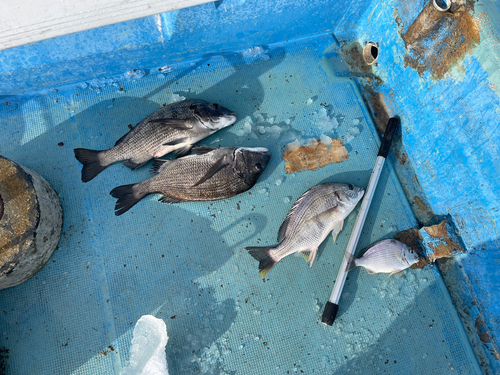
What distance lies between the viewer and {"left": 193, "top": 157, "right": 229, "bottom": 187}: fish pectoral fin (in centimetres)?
303

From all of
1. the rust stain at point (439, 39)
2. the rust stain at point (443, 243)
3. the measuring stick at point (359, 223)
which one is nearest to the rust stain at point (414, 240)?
the rust stain at point (443, 243)

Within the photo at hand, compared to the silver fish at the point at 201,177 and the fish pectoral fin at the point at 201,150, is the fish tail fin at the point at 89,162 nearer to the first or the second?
the silver fish at the point at 201,177

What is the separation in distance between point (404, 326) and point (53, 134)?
4.70 metres

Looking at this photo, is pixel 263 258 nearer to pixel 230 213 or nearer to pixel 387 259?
pixel 230 213

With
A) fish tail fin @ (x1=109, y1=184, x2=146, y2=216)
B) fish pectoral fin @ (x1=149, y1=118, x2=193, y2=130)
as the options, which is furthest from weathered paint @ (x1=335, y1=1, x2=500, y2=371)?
fish tail fin @ (x1=109, y1=184, x2=146, y2=216)

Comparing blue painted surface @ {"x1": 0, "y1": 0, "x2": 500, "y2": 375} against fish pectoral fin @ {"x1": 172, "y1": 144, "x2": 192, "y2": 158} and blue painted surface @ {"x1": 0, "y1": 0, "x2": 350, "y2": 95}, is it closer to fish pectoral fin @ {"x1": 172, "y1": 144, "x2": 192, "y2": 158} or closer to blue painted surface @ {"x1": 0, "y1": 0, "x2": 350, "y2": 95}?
blue painted surface @ {"x1": 0, "y1": 0, "x2": 350, "y2": 95}

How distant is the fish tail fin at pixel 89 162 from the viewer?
10.5 ft

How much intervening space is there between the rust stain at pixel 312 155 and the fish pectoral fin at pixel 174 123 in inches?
47.4

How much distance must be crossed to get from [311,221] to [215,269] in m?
1.22

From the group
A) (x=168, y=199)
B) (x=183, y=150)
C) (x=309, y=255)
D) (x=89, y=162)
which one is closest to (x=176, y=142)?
(x=183, y=150)

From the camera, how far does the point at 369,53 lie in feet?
12.1

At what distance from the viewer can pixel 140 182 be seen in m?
3.19

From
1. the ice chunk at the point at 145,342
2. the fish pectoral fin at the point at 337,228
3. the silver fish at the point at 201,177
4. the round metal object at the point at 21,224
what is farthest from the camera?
the fish pectoral fin at the point at 337,228

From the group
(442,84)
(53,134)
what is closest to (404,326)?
(442,84)
